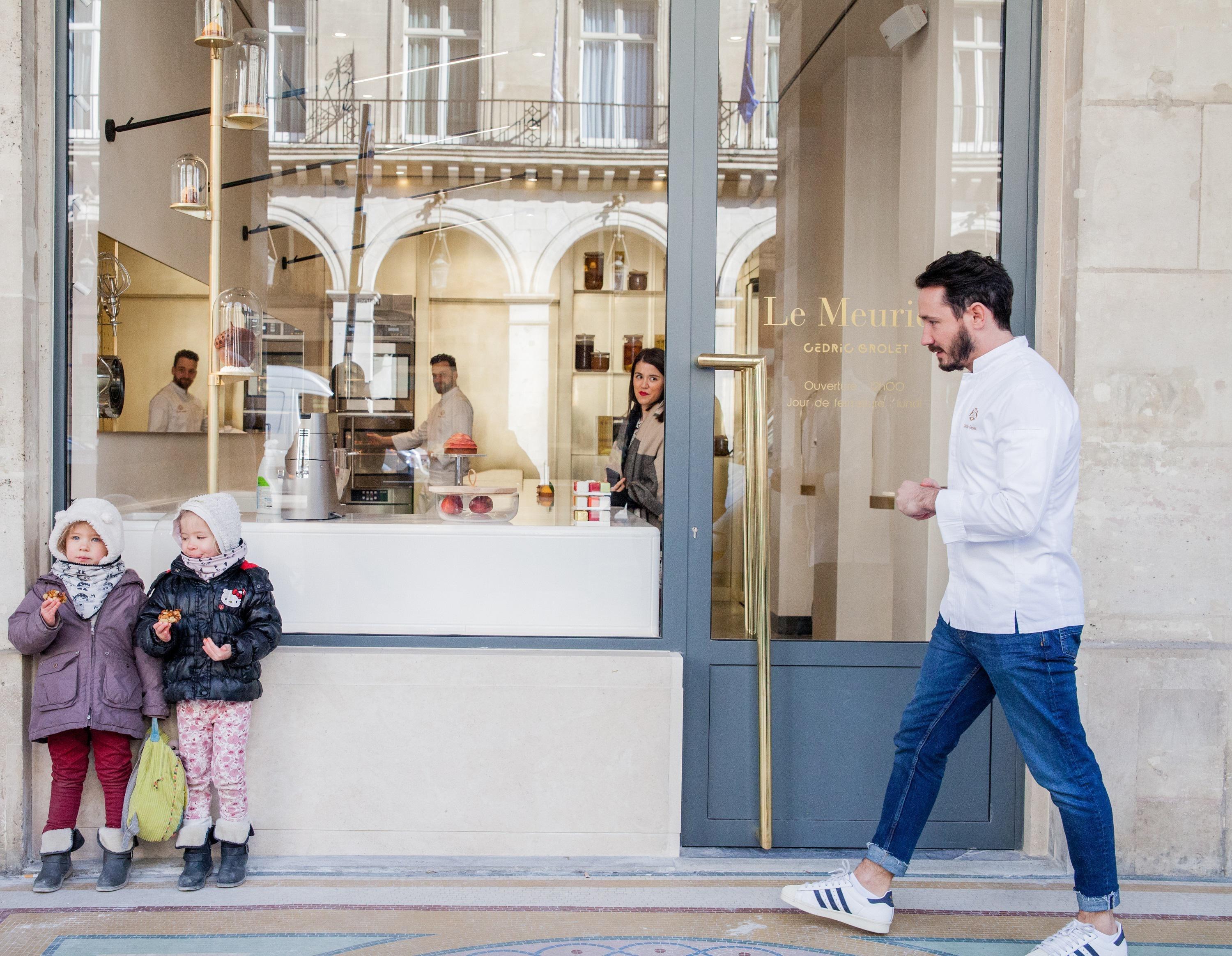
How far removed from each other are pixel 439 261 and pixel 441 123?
1.31 m

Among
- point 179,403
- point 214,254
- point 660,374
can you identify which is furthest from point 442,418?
point 660,374

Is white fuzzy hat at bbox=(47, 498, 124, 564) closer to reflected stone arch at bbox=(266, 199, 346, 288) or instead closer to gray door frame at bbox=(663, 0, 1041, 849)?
gray door frame at bbox=(663, 0, 1041, 849)

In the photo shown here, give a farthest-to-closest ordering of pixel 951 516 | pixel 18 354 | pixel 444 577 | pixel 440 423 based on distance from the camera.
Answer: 1. pixel 440 423
2. pixel 444 577
3. pixel 18 354
4. pixel 951 516

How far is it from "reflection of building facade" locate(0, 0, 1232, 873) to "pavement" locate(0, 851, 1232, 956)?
0.38 ft

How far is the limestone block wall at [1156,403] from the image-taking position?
2.93 metres

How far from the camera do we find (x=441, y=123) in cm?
834

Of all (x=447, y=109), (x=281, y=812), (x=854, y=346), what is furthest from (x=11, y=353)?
(x=447, y=109)

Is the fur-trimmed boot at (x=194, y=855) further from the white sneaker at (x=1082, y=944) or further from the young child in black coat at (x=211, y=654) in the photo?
the white sneaker at (x=1082, y=944)

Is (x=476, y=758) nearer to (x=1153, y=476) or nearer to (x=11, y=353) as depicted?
(x=11, y=353)

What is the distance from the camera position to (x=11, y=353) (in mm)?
2881

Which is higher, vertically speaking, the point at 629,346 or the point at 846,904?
the point at 629,346

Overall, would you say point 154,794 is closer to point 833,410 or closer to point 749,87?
point 833,410

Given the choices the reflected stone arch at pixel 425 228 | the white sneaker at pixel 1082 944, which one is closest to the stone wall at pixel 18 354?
the white sneaker at pixel 1082 944

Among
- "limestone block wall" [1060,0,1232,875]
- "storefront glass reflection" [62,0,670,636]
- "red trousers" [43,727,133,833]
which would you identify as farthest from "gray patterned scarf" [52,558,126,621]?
"limestone block wall" [1060,0,1232,875]
